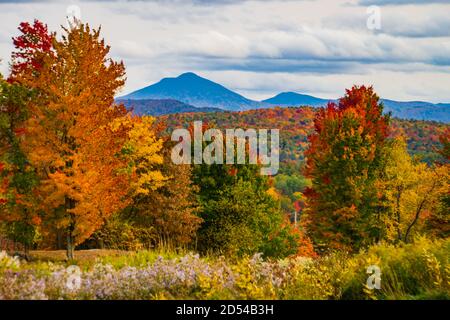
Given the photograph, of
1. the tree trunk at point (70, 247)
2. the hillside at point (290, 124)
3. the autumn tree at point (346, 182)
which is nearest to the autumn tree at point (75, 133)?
the tree trunk at point (70, 247)

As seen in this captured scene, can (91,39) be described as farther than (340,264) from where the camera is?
Yes

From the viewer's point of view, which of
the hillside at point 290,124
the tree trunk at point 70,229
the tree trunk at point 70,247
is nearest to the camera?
the tree trunk at point 70,229

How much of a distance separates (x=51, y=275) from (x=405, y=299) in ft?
21.7

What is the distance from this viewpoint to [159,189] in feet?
126

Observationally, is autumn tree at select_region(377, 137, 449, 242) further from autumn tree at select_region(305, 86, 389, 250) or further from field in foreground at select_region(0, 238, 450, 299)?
field in foreground at select_region(0, 238, 450, 299)

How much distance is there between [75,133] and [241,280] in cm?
1540

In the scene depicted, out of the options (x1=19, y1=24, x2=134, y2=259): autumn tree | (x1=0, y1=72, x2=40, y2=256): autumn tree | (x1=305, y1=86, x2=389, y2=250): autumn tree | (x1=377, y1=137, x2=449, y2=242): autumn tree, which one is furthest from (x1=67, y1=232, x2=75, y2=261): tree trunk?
(x1=377, y1=137, x2=449, y2=242): autumn tree

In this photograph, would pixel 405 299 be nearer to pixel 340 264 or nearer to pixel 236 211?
pixel 340 264

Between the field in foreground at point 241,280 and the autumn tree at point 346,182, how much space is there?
25.0 metres

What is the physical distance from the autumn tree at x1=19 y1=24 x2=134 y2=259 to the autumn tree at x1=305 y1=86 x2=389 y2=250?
54.3 feet

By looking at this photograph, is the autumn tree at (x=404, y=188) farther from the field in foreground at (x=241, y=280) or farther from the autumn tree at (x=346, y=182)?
the field in foreground at (x=241, y=280)

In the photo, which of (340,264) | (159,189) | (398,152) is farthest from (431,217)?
(340,264)

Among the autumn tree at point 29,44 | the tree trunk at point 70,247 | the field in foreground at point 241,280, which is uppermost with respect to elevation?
the autumn tree at point 29,44

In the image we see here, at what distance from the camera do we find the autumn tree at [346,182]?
38.1 m
